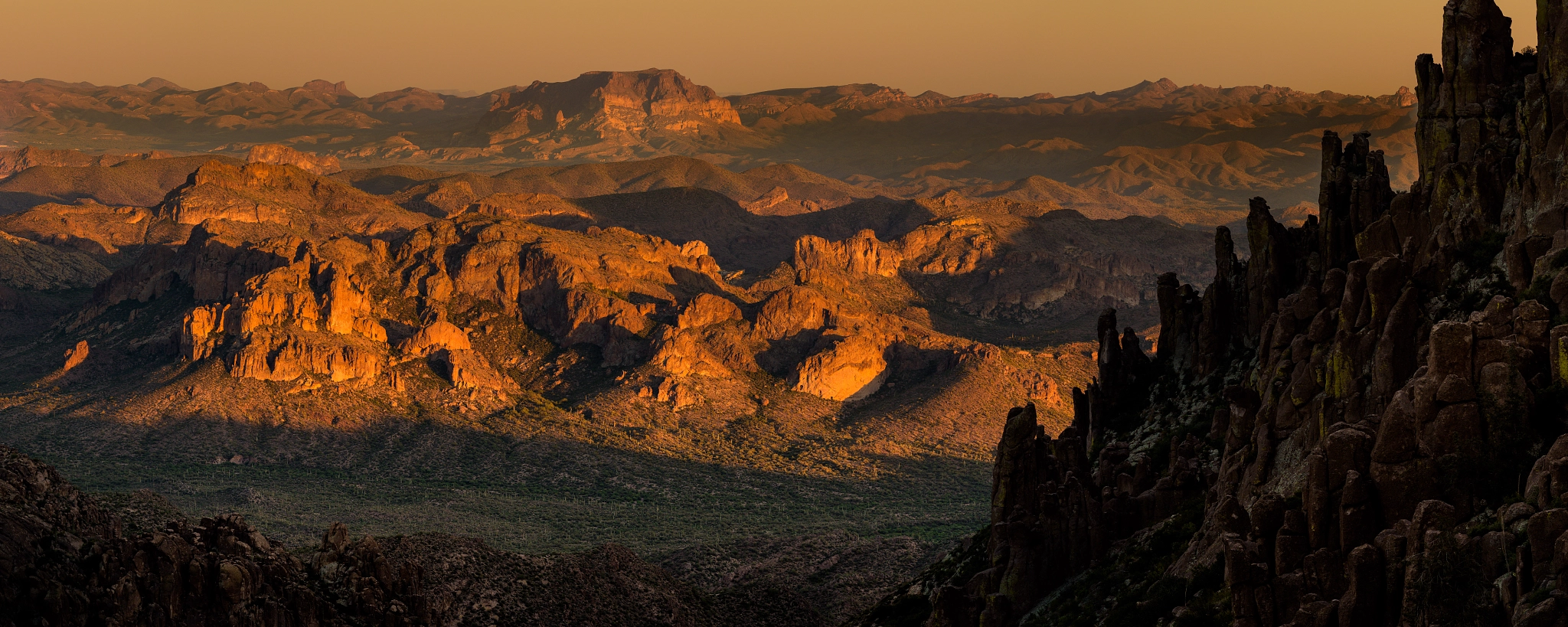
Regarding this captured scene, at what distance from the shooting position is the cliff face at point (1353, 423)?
114 ft

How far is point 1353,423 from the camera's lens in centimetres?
4397

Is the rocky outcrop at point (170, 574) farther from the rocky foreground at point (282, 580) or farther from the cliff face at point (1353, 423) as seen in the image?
the cliff face at point (1353, 423)

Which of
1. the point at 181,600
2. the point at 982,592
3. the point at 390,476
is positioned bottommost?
the point at 390,476

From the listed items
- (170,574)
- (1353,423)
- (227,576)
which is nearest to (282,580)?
(227,576)

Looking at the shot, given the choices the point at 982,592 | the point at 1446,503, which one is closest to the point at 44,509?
the point at 982,592

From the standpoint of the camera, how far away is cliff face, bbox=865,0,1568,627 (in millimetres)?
34656

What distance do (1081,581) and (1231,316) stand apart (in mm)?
24611

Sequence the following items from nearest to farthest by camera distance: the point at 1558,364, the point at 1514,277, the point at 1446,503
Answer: the point at 1446,503 < the point at 1558,364 < the point at 1514,277

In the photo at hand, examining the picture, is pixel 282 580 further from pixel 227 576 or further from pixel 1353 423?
pixel 1353 423

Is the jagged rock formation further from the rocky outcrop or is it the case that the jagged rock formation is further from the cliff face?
the cliff face

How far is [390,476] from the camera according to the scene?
197 m

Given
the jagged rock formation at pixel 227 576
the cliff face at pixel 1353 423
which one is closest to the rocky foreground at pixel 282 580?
the jagged rock formation at pixel 227 576

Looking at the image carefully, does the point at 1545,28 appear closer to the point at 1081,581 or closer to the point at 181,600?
the point at 1081,581

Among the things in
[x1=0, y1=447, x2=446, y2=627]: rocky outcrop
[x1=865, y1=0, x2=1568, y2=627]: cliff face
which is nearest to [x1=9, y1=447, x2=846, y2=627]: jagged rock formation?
[x1=0, y1=447, x2=446, y2=627]: rocky outcrop
